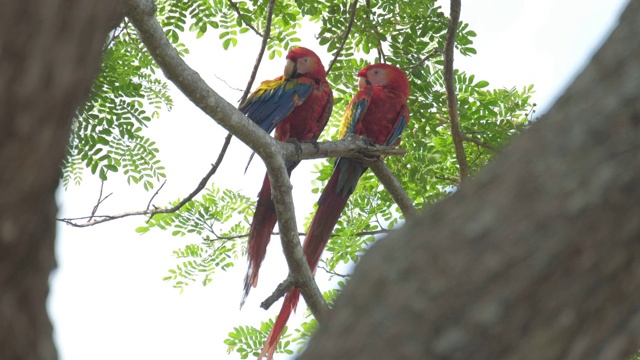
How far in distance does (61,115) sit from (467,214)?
0.37m

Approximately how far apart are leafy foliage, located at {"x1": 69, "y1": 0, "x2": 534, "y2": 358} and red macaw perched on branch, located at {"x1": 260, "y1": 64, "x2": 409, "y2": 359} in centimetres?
10

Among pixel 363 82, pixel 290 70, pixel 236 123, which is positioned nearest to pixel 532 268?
pixel 236 123

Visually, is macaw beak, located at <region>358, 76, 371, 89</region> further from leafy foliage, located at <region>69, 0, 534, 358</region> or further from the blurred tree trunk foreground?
the blurred tree trunk foreground

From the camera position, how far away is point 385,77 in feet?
12.1

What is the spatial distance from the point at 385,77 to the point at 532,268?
2987mm

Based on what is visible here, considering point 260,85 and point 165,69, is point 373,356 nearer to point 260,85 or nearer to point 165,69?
point 165,69

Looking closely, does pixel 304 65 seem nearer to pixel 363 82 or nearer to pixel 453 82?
pixel 363 82

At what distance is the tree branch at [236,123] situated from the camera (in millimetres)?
2430

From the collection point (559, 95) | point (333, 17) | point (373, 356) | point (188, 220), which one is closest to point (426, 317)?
point (373, 356)

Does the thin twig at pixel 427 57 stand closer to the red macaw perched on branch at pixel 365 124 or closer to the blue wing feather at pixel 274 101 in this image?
the red macaw perched on branch at pixel 365 124

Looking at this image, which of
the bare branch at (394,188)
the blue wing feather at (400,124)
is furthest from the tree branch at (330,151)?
the blue wing feather at (400,124)

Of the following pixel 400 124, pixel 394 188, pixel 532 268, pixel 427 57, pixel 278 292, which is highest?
pixel 427 57

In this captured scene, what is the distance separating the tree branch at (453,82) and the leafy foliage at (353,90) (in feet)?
0.28

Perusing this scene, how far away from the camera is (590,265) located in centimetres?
74
